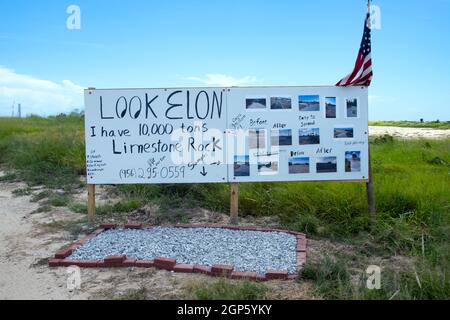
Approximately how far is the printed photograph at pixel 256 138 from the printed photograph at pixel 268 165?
18cm

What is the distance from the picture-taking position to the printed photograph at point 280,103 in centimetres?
574

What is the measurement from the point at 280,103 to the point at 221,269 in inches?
105

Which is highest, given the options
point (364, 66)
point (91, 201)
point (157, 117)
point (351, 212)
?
point (364, 66)

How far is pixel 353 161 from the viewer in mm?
5762

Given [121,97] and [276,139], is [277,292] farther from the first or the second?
[121,97]

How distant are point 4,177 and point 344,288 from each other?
26.5ft

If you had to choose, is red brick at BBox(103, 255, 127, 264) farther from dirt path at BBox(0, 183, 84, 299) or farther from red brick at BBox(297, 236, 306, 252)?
red brick at BBox(297, 236, 306, 252)

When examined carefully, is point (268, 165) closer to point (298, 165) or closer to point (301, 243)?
point (298, 165)

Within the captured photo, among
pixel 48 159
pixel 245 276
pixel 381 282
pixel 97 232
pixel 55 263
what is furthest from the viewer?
pixel 48 159

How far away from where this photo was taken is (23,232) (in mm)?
5672

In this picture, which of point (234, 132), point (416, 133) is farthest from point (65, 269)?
point (416, 133)

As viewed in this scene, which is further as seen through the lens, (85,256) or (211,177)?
(211,177)

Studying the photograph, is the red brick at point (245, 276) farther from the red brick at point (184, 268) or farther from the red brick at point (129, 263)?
the red brick at point (129, 263)
